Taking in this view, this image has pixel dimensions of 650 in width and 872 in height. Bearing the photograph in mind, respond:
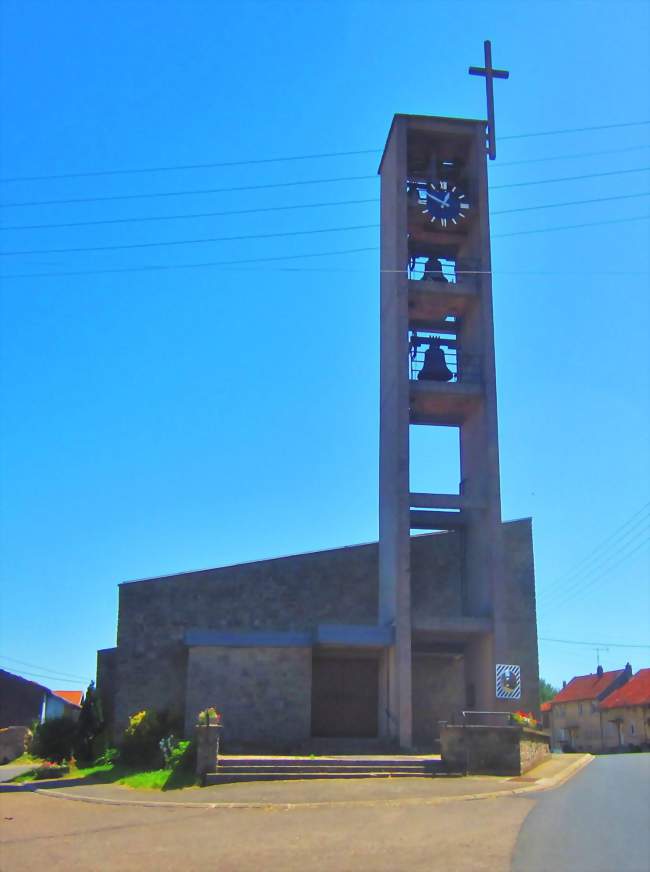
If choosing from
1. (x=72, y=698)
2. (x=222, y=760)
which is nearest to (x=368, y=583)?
(x=222, y=760)

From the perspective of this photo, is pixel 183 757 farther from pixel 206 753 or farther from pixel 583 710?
pixel 583 710

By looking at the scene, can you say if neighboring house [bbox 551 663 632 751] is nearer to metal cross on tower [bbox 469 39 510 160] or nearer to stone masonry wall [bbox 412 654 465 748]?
stone masonry wall [bbox 412 654 465 748]

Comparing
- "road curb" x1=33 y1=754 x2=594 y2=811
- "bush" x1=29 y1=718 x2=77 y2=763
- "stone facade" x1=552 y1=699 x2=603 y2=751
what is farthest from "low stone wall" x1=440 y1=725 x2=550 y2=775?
"stone facade" x1=552 y1=699 x2=603 y2=751

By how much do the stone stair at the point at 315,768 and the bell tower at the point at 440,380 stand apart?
16.5ft

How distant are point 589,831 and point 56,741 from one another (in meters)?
21.8

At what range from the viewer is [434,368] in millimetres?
28344

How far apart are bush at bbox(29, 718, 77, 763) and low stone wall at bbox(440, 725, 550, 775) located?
14.0m

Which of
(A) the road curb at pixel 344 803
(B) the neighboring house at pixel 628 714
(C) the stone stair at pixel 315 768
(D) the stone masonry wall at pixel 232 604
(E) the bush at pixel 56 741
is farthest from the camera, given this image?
(B) the neighboring house at pixel 628 714

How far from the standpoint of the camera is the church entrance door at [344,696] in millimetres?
27906

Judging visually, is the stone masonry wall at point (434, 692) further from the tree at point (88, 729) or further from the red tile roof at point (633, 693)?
the red tile roof at point (633, 693)

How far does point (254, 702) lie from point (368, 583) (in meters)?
8.04

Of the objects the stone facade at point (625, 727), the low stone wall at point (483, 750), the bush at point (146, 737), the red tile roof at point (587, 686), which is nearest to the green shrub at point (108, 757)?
the bush at point (146, 737)

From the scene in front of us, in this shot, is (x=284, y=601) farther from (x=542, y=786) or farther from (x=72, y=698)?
(x=72, y=698)

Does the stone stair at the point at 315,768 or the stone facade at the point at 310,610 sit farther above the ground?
the stone facade at the point at 310,610
